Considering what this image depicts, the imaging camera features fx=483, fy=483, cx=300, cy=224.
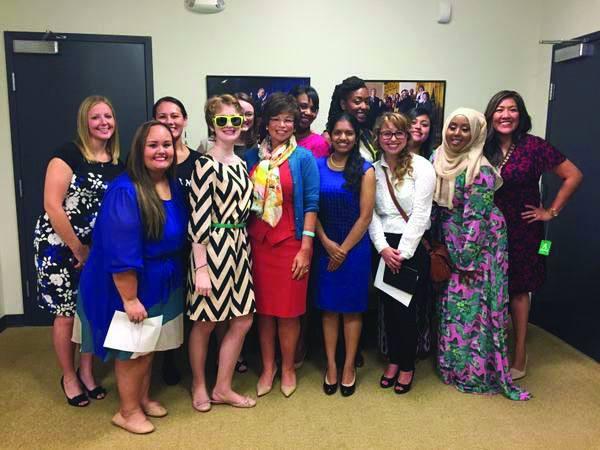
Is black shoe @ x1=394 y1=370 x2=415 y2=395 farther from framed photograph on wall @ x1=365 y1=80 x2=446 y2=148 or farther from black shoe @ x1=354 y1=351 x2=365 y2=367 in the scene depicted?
framed photograph on wall @ x1=365 y1=80 x2=446 y2=148

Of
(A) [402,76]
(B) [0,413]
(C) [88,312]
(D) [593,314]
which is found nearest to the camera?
(C) [88,312]

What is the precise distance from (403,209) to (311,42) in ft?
5.69

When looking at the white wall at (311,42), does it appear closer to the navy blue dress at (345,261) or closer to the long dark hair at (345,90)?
the long dark hair at (345,90)

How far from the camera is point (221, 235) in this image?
2.27 metres

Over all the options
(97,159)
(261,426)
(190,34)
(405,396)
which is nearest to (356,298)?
(405,396)

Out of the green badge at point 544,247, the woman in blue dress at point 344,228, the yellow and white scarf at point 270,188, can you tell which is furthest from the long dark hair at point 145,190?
the green badge at point 544,247

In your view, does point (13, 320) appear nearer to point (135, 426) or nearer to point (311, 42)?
point (135, 426)

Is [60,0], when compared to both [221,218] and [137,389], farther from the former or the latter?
[137,389]

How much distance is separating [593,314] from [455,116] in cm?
171

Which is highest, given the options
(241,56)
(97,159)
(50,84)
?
(241,56)

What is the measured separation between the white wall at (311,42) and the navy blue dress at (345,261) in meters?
1.38

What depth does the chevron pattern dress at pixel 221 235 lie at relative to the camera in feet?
7.22

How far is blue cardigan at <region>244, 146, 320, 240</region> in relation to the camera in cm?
238

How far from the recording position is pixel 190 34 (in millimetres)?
3477
